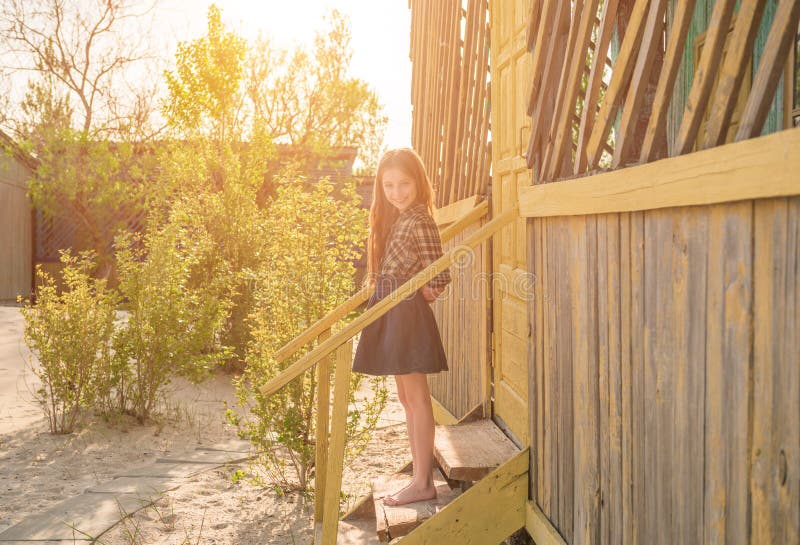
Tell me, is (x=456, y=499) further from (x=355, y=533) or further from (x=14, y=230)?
(x=14, y=230)

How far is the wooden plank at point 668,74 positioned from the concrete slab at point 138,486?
362 cm

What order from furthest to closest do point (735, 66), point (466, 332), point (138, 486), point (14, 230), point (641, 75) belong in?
point (14, 230), point (466, 332), point (138, 486), point (641, 75), point (735, 66)

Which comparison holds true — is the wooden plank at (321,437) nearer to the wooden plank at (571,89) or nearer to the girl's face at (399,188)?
the girl's face at (399,188)

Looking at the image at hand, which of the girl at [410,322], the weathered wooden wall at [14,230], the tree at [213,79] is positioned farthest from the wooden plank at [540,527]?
the weathered wooden wall at [14,230]

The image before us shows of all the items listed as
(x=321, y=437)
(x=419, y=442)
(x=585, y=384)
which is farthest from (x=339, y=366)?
(x=585, y=384)

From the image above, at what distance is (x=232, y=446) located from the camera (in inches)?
217

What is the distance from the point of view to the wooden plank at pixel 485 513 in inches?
107

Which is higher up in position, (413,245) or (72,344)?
(413,245)

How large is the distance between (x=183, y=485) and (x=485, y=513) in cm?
244

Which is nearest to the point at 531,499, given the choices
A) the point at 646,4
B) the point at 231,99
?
the point at 646,4

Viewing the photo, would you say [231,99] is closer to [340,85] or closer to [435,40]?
[435,40]

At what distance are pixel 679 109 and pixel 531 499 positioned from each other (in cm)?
207

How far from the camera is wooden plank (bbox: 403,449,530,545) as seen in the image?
8.95 feet

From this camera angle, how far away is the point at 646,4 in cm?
185
